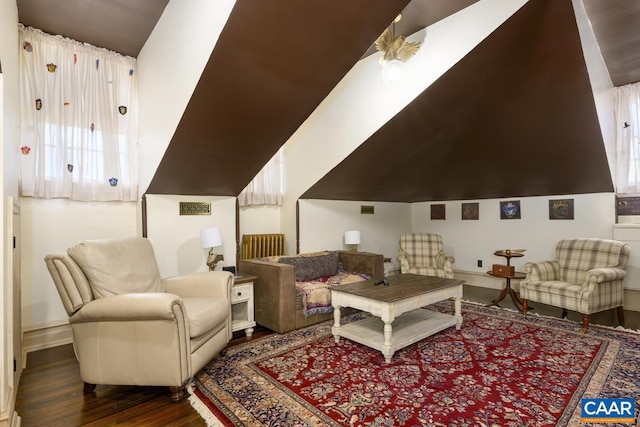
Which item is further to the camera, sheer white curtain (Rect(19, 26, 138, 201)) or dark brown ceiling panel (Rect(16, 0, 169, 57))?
sheer white curtain (Rect(19, 26, 138, 201))

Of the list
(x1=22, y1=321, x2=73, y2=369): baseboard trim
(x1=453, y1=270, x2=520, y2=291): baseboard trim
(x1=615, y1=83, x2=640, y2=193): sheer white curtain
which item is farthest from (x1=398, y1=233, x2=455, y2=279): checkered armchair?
(x1=22, y1=321, x2=73, y2=369): baseboard trim

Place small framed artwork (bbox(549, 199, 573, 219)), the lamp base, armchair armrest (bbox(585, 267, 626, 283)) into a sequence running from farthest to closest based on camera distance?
1. small framed artwork (bbox(549, 199, 573, 219))
2. the lamp base
3. armchair armrest (bbox(585, 267, 626, 283))

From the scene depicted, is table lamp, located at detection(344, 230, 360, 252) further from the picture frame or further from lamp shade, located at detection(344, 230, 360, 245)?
the picture frame

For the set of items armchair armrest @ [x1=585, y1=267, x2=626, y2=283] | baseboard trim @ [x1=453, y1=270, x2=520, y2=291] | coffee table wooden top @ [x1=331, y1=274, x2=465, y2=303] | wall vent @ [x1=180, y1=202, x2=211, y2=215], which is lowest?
baseboard trim @ [x1=453, y1=270, x2=520, y2=291]

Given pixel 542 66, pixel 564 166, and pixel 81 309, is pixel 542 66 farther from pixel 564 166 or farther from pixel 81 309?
pixel 81 309

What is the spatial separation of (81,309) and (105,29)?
7.86ft

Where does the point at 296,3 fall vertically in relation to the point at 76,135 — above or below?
above

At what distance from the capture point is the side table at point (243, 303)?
3230mm

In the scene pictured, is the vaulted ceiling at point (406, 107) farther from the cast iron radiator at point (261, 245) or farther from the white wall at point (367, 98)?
the cast iron radiator at point (261, 245)

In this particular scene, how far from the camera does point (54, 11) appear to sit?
262cm

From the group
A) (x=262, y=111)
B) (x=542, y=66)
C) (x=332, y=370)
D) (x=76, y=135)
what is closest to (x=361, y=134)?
(x=262, y=111)

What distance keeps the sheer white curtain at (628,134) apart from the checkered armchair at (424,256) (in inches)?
88.1

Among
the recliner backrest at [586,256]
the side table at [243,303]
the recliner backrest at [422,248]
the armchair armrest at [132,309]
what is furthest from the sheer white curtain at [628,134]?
the armchair armrest at [132,309]

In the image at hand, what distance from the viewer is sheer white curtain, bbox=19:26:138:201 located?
2.82m
